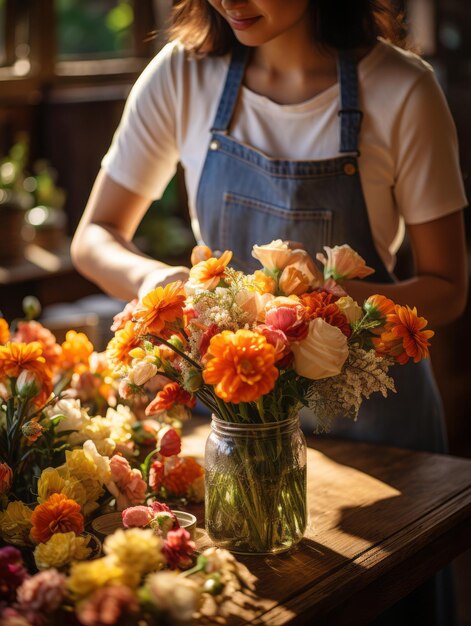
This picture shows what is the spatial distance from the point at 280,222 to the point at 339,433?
42cm

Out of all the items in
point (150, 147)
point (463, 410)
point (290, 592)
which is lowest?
point (463, 410)

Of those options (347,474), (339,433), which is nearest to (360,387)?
(347,474)

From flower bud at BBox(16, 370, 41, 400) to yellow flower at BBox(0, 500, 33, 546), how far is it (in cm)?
14

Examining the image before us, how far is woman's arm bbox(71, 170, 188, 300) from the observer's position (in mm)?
1822

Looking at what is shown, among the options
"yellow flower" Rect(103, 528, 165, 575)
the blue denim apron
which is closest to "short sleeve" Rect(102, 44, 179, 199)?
the blue denim apron

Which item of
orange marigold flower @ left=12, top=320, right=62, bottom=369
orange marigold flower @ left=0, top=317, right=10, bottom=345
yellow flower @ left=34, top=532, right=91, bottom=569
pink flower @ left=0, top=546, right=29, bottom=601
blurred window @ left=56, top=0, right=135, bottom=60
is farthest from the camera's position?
blurred window @ left=56, top=0, right=135, bottom=60

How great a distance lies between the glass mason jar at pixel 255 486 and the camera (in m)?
1.25

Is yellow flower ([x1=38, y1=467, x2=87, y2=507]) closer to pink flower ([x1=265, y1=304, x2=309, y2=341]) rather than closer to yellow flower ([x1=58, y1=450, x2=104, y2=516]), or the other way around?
yellow flower ([x1=58, y1=450, x2=104, y2=516])

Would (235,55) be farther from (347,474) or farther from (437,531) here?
(437,531)

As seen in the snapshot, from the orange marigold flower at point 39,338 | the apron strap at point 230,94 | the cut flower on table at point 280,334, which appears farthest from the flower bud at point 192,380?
the apron strap at point 230,94

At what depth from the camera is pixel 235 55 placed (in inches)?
77.0

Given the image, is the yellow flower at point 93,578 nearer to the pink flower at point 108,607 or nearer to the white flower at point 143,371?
the pink flower at point 108,607

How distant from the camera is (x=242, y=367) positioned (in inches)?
42.7

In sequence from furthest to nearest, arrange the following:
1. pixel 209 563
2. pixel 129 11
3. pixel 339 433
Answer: pixel 129 11 < pixel 339 433 < pixel 209 563
